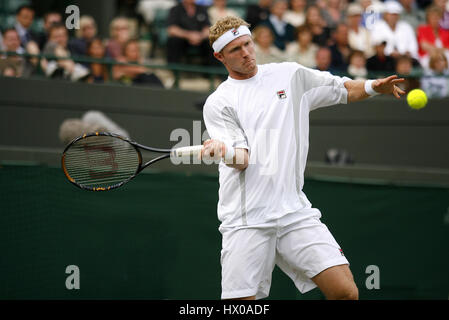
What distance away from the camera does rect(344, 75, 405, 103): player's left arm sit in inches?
184

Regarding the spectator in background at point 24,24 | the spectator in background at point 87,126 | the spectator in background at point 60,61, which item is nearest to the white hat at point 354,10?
the spectator in background at point 87,126

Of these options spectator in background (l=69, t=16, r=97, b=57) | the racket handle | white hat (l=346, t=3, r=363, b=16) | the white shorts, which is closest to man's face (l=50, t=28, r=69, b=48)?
spectator in background (l=69, t=16, r=97, b=57)

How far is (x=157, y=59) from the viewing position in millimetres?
10820

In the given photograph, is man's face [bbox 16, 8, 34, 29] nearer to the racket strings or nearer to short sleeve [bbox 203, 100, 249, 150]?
the racket strings

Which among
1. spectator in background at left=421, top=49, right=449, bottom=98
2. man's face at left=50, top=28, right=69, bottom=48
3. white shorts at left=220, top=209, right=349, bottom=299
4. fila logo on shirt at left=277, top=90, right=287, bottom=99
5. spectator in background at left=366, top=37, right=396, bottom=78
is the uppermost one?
man's face at left=50, top=28, right=69, bottom=48

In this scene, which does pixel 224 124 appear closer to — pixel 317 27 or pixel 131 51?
pixel 131 51

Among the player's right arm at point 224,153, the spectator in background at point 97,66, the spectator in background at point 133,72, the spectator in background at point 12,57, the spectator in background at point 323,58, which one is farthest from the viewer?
the spectator in background at point 323,58

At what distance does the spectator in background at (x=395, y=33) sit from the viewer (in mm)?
9648

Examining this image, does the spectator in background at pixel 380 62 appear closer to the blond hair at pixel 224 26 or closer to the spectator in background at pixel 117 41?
the spectator in background at pixel 117 41

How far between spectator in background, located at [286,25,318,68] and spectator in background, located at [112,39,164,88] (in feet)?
5.70

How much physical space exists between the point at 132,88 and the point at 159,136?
2.10ft

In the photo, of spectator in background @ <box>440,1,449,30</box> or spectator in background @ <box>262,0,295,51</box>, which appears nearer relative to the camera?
spectator in background @ <box>262,0,295,51</box>
